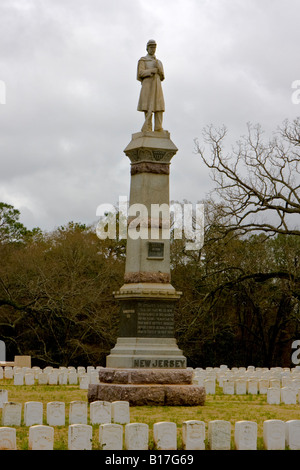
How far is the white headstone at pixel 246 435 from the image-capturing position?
8.55 metres

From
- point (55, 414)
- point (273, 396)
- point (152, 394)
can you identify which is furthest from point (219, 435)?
point (273, 396)

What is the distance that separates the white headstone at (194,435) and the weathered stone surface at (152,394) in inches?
171

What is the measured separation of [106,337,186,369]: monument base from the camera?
527 inches

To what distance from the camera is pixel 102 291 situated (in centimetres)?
3053

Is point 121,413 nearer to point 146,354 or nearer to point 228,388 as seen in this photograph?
point 146,354

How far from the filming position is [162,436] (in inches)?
329

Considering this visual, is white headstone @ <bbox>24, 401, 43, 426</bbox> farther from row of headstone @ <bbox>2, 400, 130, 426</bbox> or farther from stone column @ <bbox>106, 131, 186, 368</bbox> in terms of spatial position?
stone column @ <bbox>106, 131, 186, 368</bbox>

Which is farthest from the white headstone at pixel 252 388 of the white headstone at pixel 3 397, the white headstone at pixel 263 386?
the white headstone at pixel 3 397

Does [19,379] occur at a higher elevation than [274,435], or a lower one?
higher

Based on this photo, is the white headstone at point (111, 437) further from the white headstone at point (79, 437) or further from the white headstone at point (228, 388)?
the white headstone at point (228, 388)

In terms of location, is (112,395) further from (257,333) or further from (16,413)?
(257,333)

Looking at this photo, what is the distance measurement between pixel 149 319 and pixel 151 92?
4.68 metres
